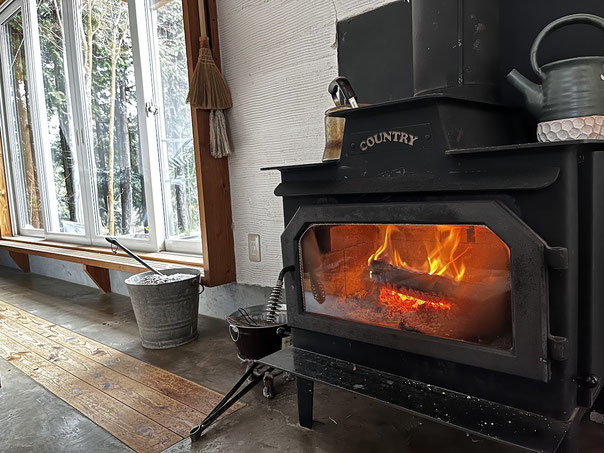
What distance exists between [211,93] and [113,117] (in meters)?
1.33

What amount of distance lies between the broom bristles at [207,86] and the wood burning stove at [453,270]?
0.98 metres

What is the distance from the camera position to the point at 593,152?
892 mm

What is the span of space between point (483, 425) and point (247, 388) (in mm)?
777

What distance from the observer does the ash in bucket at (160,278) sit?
2179 mm

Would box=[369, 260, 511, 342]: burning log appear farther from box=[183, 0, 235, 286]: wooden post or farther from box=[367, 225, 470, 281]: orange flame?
box=[183, 0, 235, 286]: wooden post

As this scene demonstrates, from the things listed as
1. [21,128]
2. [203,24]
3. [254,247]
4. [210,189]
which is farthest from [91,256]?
[21,128]

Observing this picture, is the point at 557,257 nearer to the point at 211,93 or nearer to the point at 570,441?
the point at 570,441

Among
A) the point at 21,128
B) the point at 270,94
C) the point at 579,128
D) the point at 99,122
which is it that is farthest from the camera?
the point at 21,128

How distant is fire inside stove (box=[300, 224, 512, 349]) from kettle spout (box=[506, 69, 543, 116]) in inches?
13.2

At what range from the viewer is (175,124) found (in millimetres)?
2650

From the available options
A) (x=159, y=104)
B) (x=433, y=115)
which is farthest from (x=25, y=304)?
(x=433, y=115)

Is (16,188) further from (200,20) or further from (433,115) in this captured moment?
(433,115)

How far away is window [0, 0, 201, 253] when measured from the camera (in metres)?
2.67

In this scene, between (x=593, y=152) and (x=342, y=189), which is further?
(x=342, y=189)
